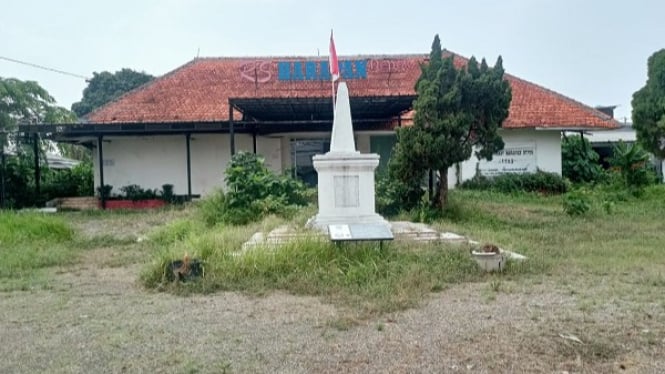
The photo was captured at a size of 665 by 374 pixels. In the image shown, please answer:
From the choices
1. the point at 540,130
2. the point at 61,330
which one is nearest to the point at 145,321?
the point at 61,330

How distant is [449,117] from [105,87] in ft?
102

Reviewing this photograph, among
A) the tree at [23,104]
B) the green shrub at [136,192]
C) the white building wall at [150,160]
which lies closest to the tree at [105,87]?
the tree at [23,104]

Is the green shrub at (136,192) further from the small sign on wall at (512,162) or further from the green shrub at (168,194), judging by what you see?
the small sign on wall at (512,162)

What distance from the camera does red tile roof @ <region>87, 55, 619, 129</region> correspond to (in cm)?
1909

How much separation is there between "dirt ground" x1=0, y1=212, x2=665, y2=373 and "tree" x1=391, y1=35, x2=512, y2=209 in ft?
17.8

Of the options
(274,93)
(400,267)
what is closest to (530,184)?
(274,93)

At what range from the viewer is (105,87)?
36.9 meters

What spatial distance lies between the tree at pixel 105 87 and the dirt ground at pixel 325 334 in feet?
108

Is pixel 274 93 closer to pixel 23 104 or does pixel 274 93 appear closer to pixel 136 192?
pixel 136 192

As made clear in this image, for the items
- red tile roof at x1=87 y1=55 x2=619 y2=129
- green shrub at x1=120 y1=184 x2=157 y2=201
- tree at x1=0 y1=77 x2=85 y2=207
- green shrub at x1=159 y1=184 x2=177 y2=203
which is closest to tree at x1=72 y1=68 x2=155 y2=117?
red tile roof at x1=87 y1=55 x2=619 y2=129

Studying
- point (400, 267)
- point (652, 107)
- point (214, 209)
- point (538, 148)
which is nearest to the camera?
point (400, 267)

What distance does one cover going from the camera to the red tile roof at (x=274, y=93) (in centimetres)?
1909

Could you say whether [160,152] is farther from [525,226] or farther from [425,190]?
[525,226]

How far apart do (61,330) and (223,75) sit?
60.7 ft
